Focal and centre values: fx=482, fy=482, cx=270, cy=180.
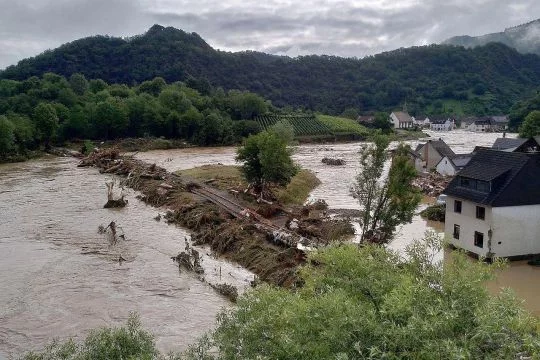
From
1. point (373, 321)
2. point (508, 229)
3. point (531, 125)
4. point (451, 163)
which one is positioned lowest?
point (451, 163)

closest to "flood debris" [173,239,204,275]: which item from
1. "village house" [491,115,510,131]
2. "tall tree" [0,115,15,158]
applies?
"tall tree" [0,115,15,158]

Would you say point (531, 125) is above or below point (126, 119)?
below

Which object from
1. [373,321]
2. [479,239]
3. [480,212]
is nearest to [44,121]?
[480,212]

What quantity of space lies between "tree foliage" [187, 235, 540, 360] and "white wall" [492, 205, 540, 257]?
53.0ft

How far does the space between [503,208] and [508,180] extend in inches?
63.5

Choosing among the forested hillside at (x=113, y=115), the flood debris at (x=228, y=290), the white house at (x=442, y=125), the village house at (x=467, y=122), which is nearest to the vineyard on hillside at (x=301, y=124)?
the forested hillside at (x=113, y=115)

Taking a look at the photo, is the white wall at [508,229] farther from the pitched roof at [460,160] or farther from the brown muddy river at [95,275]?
the pitched roof at [460,160]

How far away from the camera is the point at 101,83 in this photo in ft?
415

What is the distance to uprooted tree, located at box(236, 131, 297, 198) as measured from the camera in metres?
37.1

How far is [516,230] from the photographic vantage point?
998 inches

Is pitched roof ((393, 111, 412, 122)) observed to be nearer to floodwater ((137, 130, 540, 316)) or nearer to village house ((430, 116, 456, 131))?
village house ((430, 116, 456, 131))

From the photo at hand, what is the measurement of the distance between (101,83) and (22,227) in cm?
10023

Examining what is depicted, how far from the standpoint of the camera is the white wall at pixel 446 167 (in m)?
53.2

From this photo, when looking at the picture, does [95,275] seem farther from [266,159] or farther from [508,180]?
[508,180]
